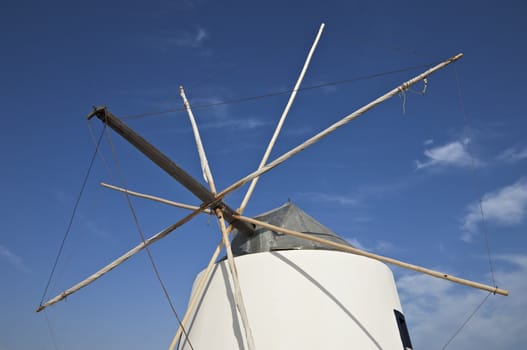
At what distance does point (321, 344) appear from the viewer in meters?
5.45

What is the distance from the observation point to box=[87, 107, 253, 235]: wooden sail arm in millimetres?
4488

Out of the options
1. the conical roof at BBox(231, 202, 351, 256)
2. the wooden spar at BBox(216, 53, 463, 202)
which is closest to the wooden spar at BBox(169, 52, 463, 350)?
the wooden spar at BBox(216, 53, 463, 202)

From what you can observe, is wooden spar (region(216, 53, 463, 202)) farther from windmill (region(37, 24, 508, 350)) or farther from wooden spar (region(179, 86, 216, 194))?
wooden spar (region(179, 86, 216, 194))

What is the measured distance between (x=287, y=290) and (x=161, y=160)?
106 inches

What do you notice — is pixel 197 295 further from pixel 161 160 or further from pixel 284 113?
pixel 284 113

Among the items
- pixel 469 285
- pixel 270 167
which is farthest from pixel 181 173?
pixel 469 285

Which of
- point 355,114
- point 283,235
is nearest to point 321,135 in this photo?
point 355,114

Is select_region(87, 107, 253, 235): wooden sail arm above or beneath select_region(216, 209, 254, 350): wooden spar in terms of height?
above

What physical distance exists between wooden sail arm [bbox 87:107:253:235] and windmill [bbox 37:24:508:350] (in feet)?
0.05

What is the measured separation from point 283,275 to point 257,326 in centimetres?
85

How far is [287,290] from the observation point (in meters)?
5.88

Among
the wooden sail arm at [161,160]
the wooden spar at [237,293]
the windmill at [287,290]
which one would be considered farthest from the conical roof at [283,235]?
the wooden spar at [237,293]

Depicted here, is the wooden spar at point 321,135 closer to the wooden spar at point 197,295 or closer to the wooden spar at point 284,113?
the wooden spar at point 197,295

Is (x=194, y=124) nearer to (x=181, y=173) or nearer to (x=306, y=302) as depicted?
(x=181, y=173)
